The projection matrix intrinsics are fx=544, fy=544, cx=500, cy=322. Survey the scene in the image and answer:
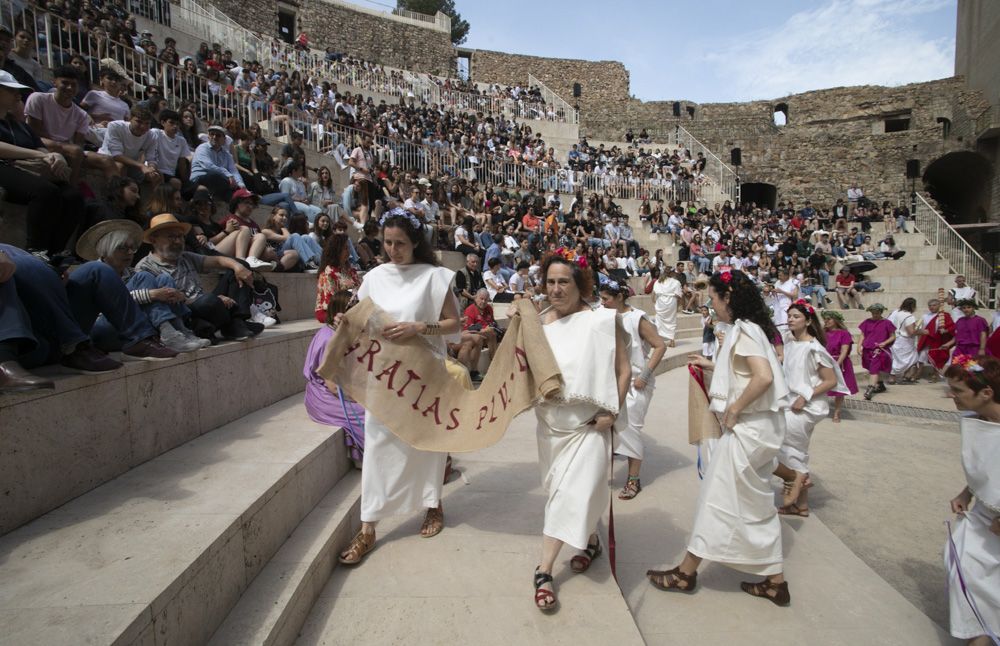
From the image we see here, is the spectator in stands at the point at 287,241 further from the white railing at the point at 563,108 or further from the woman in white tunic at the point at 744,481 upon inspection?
the white railing at the point at 563,108

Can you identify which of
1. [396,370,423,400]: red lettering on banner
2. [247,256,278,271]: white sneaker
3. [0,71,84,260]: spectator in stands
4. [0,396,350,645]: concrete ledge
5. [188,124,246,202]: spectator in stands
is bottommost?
[0,396,350,645]: concrete ledge

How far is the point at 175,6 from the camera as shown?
63.8 ft

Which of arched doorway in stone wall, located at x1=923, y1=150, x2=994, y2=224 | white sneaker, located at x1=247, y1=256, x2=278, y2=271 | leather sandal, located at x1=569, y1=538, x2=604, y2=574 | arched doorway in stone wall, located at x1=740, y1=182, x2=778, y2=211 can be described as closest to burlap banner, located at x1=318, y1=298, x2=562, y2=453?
leather sandal, located at x1=569, y1=538, x2=604, y2=574

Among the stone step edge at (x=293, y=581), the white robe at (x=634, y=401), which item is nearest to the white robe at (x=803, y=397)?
the white robe at (x=634, y=401)

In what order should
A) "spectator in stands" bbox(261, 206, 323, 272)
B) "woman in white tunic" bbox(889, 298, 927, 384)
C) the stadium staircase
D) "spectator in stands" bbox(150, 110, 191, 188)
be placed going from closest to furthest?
the stadium staircase
"spectator in stands" bbox(150, 110, 191, 188)
"spectator in stands" bbox(261, 206, 323, 272)
"woman in white tunic" bbox(889, 298, 927, 384)

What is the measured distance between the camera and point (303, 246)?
23.1 feet

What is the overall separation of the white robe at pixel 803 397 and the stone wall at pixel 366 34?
34.5 m

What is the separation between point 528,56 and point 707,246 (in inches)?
988

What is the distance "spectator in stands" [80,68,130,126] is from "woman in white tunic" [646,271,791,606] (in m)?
6.92

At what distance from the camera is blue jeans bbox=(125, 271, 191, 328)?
359 centimetres

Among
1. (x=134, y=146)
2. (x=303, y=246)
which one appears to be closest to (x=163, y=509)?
(x=134, y=146)

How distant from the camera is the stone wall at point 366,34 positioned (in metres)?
31.3

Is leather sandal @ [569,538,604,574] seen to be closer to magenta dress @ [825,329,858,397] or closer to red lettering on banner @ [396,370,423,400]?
red lettering on banner @ [396,370,423,400]

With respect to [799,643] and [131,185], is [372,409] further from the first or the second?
[131,185]
